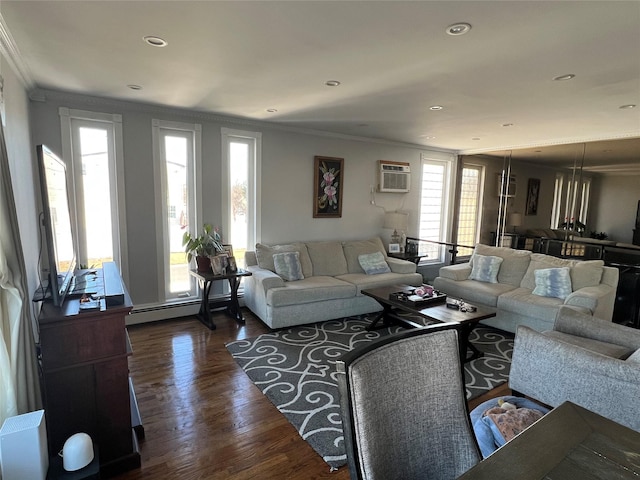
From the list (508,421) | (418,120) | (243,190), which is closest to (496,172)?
(418,120)

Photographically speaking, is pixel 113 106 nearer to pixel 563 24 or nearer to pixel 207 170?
pixel 207 170

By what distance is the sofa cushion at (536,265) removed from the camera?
424 centimetres

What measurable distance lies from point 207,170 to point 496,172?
4.86m

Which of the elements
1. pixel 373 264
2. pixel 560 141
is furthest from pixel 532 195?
pixel 373 264

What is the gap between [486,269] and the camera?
182 inches

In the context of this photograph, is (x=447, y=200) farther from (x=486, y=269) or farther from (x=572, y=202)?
(x=486, y=269)

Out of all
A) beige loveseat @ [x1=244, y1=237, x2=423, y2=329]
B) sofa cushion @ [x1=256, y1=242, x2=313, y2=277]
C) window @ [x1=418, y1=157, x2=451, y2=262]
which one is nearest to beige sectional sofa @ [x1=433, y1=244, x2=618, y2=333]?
beige loveseat @ [x1=244, y1=237, x2=423, y2=329]

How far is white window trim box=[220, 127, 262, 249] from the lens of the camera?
4.39 meters

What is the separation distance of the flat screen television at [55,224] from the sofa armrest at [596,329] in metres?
3.47

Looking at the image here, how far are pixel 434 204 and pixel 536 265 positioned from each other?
8.13 ft

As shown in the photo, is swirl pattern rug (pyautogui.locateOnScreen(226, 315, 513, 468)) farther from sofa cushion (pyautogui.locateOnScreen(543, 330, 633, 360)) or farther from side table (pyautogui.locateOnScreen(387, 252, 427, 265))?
side table (pyautogui.locateOnScreen(387, 252, 427, 265))

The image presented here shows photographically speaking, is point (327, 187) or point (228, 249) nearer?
point (228, 249)

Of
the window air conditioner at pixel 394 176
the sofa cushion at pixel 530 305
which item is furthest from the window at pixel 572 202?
the window air conditioner at pixel 394 176

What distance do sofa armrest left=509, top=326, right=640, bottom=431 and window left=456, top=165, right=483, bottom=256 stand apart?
443 cm
